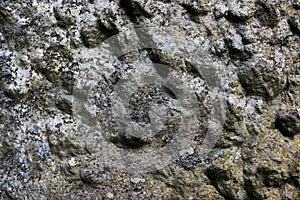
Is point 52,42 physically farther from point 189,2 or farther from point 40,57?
point 189,2

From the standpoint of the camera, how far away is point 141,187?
126cm

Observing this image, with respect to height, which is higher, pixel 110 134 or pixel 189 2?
pixel 189 2

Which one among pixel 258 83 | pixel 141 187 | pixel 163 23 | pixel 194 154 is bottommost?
pixel 141 187

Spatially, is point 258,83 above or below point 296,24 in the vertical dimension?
below

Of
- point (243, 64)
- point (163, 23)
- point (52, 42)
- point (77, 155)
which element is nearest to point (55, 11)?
point (52, 42)

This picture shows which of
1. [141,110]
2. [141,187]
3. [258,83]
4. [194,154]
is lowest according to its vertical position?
[141,187]

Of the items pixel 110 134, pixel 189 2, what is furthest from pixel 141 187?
pixel 189 2

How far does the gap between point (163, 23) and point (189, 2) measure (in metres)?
0.11

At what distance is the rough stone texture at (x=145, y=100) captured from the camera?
3.91ft

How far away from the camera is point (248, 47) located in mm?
1227

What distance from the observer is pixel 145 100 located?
48.4 inches

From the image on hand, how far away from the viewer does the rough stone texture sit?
119cm

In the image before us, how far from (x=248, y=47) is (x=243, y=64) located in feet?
0.19

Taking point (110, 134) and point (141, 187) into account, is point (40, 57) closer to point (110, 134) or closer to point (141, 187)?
point (110, 134)
